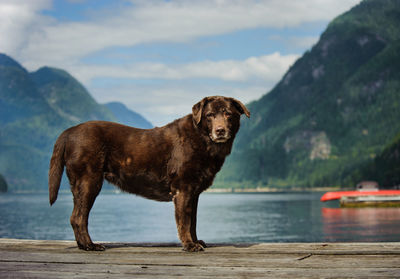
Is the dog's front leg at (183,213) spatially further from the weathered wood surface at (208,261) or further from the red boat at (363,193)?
the red boat at (363,193)

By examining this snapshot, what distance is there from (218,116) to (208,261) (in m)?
2.25

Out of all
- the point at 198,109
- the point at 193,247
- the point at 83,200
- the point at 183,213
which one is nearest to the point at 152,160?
the point at 183,213

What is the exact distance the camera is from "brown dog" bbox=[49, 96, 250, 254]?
813cm

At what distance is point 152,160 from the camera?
27.3 ft

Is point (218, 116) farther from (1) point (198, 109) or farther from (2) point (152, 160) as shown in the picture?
(2) point (152, 160)

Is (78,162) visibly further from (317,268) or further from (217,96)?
(317,268)

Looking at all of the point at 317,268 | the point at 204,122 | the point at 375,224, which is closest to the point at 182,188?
A: the point at 204,122

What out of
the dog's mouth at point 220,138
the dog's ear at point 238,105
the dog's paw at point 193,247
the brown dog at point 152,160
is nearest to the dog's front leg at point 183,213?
the brown dog at point 152,160

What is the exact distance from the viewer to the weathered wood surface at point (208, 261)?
5.96 metres

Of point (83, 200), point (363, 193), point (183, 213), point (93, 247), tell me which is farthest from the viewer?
point (363, 193)

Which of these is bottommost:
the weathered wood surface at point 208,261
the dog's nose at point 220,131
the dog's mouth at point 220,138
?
the weathered wood surface at point 208,261

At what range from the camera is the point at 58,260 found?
692 centimetres

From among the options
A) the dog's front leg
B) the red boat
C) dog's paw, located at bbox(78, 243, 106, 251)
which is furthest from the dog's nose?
the red boat

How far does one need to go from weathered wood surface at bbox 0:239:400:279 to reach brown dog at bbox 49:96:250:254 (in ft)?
1.86
